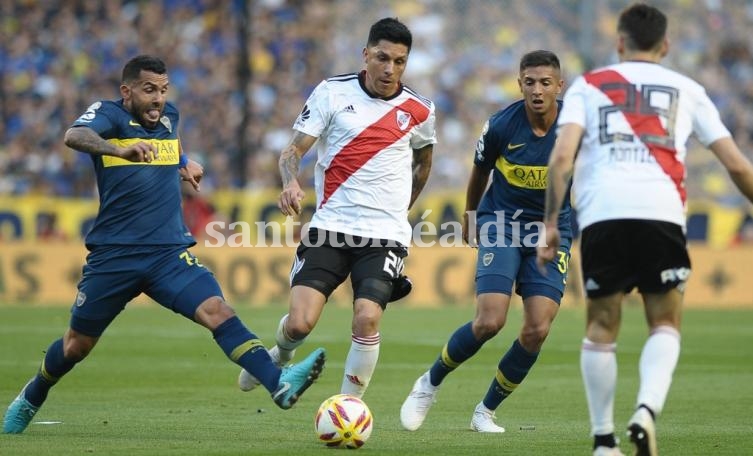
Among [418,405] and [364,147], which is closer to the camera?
[364,147]

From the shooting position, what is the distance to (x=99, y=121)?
8.51 m

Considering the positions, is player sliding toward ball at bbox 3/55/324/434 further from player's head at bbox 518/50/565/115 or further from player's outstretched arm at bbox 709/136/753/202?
player's outstretched arm at bbox 709/136/753/202

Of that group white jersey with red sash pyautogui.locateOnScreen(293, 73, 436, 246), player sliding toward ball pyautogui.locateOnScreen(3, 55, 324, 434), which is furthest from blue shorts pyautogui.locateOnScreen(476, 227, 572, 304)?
player sliding toward ball pyautogui.locateOnScreen(3, 55, 324, 434)

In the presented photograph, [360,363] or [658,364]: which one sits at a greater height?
[658,364]

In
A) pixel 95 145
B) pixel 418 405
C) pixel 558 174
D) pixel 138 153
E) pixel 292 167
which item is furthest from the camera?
pixel 418 405

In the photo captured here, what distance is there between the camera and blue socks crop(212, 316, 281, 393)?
817 centimetres

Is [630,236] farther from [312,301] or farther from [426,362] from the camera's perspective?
[426,362]

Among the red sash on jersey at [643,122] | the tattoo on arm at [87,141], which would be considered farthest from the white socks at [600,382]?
the tattoo on arm at [87,141]

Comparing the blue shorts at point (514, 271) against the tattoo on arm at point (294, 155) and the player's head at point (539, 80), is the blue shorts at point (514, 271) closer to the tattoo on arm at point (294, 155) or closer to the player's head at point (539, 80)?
the player's head at point (539, 80)

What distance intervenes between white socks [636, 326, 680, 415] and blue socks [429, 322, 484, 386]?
2.72 metres

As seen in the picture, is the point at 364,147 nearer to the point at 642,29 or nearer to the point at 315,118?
the point at 315,118

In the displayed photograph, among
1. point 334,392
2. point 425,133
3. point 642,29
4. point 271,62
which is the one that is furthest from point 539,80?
point 271,62

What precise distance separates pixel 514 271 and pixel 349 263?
1.21 meters

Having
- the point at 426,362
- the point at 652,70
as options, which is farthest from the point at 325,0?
the point at 652,70
